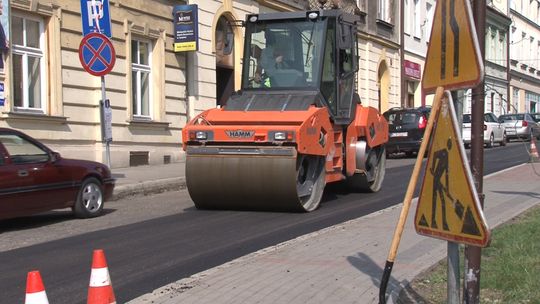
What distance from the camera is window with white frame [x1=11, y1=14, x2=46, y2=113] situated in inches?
553

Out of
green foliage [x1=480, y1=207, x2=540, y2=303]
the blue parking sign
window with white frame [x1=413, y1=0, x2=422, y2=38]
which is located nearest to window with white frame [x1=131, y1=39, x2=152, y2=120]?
the blue parking sign

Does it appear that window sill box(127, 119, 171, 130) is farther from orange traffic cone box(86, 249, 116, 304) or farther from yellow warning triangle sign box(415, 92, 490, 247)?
yellow warning triangle sign box(415, 92, 490, 247)

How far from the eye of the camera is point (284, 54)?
10766 mm

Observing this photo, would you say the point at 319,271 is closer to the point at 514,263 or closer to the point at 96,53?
the point at 514,263

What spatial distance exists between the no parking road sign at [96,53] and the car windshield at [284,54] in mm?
3184

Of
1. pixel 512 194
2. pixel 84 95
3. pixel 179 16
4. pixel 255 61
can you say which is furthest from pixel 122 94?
pixel 512 194

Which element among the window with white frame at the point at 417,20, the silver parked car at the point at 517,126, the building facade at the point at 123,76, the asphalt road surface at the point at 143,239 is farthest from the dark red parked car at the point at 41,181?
the window with white frame at the point at 417,20

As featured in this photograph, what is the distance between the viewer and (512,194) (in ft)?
36.5

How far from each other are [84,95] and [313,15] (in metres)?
7.42

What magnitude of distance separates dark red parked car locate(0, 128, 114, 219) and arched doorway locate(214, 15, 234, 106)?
10.7m

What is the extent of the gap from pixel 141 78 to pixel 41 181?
9.02 m

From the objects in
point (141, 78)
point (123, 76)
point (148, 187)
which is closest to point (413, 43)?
point (141, 78)

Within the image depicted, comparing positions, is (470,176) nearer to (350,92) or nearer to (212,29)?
(350,92)

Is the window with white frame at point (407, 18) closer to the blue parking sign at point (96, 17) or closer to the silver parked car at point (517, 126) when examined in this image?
the silver parked car at point (517, 126)
